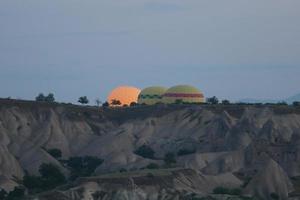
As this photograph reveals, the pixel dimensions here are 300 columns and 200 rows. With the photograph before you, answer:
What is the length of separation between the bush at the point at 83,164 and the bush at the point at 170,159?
8.06 meters

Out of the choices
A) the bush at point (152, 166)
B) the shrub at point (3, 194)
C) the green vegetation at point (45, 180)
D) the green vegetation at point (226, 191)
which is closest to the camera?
the shrub at point (3, 194)

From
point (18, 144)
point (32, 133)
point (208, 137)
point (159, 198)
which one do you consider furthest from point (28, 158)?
point (159, 198)

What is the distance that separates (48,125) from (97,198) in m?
55.0

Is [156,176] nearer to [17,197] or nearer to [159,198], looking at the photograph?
[159,198]

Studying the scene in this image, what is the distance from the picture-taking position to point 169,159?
402ft

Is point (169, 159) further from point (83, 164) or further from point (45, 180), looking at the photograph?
point (45, 180)

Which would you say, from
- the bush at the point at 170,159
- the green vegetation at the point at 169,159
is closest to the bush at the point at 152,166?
the green vegetation at the point at 169,159

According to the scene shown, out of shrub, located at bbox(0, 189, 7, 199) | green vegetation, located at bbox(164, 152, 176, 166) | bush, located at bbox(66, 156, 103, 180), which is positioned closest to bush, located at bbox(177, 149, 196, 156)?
green vegetation, located at bbox(164, 152, 176, 166)

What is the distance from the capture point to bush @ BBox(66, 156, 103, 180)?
120 metres

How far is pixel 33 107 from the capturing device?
150250 millimetres

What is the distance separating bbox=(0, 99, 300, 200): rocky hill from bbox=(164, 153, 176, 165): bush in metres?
0.27

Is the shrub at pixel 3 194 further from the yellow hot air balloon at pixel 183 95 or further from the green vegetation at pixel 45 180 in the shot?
the yellow hot air balloon at pixel 183 95

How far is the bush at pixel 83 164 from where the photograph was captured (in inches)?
4717

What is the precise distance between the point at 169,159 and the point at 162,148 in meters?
15.1
